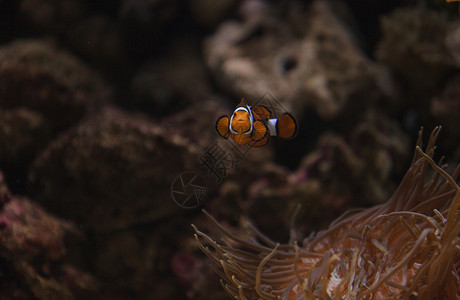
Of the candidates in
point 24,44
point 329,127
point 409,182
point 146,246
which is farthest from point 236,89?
point 24,44

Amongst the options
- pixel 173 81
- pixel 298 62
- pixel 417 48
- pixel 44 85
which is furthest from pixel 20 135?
pixel 417 48

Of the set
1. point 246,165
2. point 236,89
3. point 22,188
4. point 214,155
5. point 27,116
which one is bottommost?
point 246,165

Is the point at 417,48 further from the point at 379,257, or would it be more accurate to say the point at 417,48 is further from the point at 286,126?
the point at 379,257

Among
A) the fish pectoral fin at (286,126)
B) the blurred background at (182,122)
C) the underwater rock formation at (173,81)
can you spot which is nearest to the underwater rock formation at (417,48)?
the blurred background at (182,122)

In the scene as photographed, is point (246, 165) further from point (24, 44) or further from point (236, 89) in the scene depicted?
point (24, 44)

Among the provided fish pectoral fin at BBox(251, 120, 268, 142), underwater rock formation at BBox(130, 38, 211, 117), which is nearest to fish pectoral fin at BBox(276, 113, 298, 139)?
fish pectoral fin at BBox(251, 120, 268, 142)

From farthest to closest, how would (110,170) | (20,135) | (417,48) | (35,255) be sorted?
(417,48), (20,135), (110,170), (35,255)

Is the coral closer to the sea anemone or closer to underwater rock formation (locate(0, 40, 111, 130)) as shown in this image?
the sea anemone
